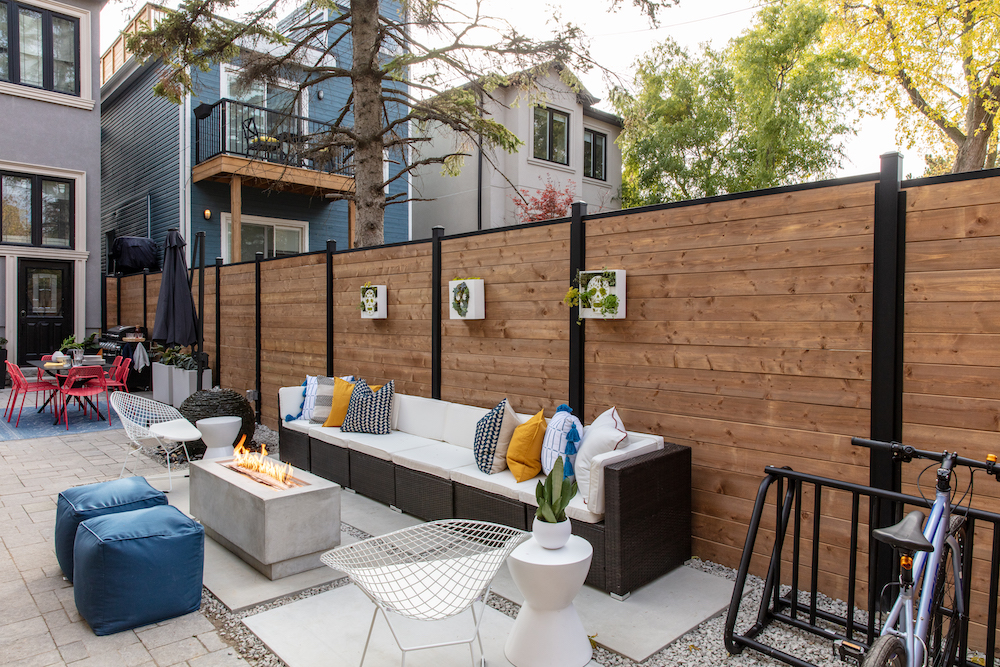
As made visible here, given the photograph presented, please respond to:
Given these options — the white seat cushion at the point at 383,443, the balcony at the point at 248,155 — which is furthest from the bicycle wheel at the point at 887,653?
the balcony at the point at 248,155

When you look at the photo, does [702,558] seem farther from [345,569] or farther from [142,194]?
[142,194]

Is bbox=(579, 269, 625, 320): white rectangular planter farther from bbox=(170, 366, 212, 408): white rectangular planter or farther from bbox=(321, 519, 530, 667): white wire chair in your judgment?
bbox=(170, 366, 212, 408): white rectangular planter

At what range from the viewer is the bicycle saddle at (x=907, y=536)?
1.84 meters

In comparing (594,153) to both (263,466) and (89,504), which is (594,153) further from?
(89,504)

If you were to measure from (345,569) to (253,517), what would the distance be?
4.44 ft

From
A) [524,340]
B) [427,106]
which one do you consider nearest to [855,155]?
[427,106]

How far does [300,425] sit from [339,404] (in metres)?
0.46

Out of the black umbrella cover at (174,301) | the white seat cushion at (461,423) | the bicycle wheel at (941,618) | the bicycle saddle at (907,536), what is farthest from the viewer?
the black umbrella cover at (174,301)

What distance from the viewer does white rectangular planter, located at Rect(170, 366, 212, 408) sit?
28.3 ft

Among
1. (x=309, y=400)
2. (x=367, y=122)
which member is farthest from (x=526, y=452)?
(x=367, y=122)

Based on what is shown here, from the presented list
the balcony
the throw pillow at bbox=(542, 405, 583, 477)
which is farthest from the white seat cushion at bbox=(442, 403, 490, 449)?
the balcony

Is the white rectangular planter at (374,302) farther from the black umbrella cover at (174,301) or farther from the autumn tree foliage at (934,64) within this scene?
the autumn tree foliage at (934,64)

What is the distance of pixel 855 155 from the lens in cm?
1495

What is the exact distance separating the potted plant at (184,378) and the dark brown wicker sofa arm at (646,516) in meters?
7.05
